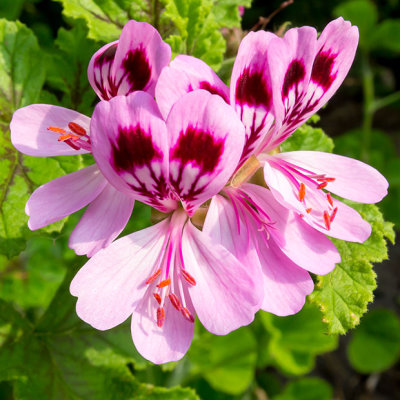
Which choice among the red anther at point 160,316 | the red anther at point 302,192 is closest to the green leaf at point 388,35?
the red anther at point 302,192

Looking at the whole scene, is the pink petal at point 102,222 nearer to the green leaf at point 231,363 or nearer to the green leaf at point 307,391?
the green leaf at point 231,363

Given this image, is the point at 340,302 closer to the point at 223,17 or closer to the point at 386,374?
the point at 223,17

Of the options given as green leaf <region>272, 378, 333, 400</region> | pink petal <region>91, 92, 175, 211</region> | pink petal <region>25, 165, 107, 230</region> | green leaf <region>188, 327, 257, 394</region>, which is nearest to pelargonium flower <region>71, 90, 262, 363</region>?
pink petal <region>91, 92, 175, 211</region>

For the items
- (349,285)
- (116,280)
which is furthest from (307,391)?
(116,280)

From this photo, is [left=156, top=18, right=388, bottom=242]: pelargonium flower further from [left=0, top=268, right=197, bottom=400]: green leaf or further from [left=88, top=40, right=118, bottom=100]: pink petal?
[left=0, top=268, right=197, bottom=400]: green leaf

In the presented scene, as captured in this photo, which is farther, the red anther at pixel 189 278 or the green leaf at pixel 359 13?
the green leaf at pixel 359 13

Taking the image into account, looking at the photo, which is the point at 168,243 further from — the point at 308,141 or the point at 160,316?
the point at 308,141

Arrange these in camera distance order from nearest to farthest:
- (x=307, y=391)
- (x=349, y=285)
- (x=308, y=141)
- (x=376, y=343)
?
(x=349, y=285) < (x=308, y=141) < (x=307, y=391) < (x=376, y=343)

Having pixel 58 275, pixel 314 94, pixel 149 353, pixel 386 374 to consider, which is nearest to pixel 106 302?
pixel 149 353
